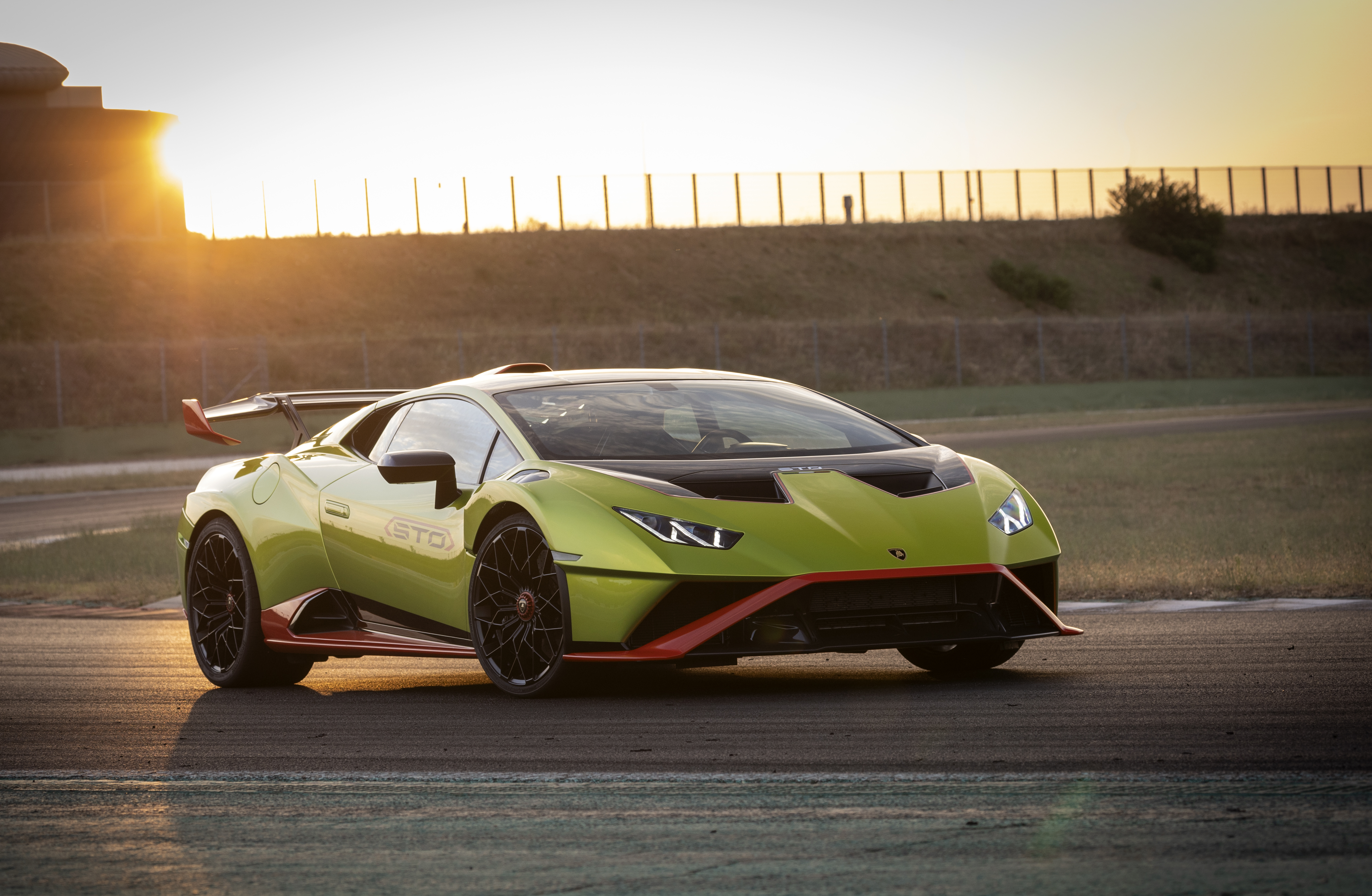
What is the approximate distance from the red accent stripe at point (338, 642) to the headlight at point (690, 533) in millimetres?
1072

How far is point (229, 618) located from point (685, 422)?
2547mm

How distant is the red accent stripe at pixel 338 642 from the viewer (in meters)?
6.95

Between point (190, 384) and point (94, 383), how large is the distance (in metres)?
2.46

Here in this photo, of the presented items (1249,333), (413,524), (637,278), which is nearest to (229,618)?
(413,524)

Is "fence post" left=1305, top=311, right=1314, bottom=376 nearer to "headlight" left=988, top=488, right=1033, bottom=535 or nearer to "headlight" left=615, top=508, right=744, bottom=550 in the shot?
"headlight" left=988, top=488, right=1033, bottom=535

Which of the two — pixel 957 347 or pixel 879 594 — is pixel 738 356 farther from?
pixel 879 594

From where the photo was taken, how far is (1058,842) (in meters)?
3.83

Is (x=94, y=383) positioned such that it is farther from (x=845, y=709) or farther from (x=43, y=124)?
(x=845, y=709)

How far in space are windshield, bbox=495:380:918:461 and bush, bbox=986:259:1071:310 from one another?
64528 mm

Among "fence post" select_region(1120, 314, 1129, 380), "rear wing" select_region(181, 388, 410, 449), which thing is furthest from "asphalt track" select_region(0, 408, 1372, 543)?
"fence post" select_region(1120, 314, 1129, 380)

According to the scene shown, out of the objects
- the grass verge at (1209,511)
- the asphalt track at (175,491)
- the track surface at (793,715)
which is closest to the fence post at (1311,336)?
the asphalt track at (175,491)

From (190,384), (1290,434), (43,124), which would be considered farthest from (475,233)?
(1290,434)

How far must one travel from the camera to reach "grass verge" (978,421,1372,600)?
10.4m

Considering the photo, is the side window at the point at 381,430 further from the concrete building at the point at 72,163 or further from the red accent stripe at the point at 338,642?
the concrete building at the point at 72,163
